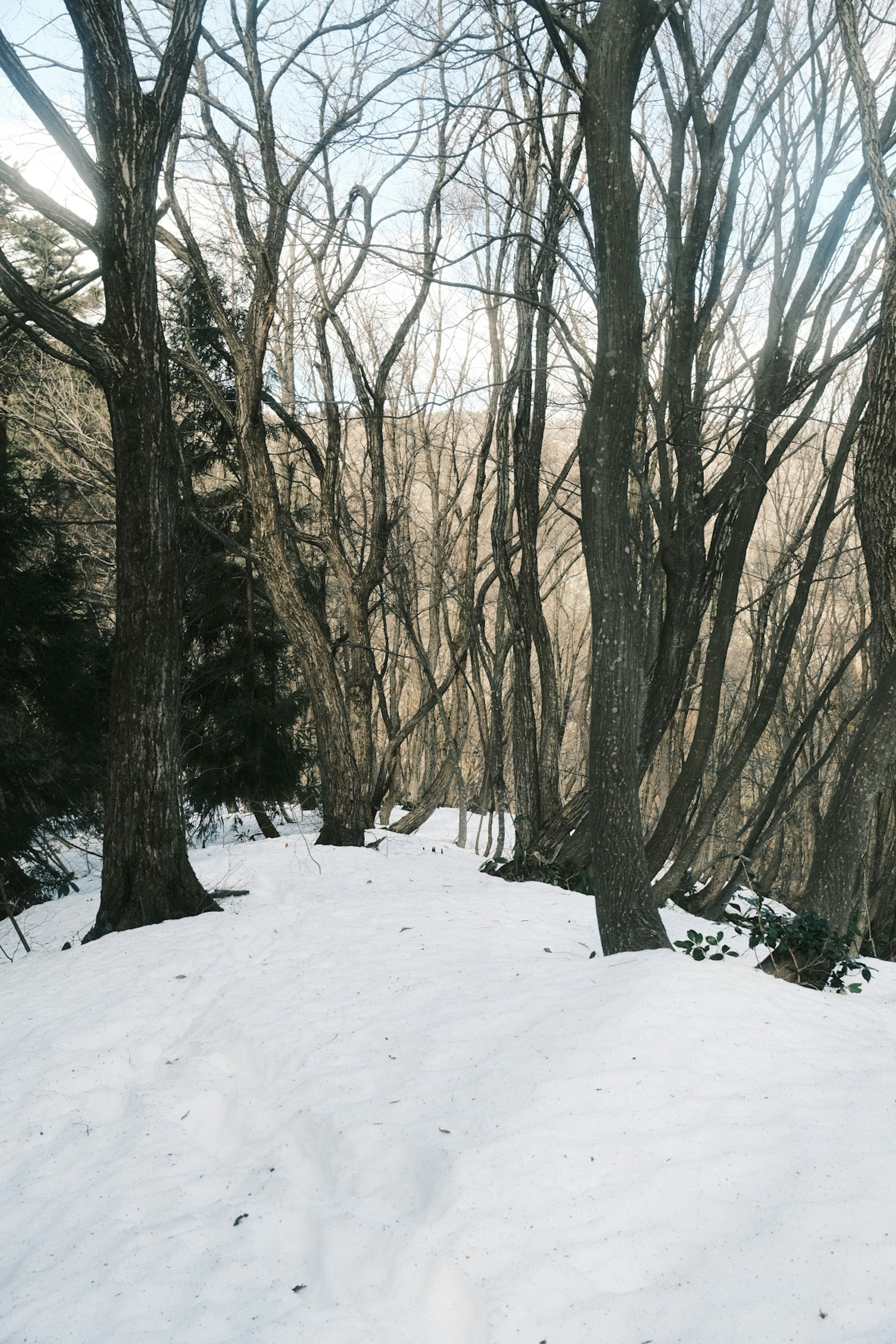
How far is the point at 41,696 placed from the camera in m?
8.71

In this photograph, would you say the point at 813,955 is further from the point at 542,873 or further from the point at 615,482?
the point at 542,873

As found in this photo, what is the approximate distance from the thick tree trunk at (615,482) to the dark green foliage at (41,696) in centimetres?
556

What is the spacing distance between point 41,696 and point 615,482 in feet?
22.4

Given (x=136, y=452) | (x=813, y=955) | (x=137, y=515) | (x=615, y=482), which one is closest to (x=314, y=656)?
(x=137, y=515)

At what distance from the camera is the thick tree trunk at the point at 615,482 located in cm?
415

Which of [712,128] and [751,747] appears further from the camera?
[751,747]

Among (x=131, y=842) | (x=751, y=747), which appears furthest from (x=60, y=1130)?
(x=751, y=747)

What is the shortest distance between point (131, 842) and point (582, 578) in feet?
137

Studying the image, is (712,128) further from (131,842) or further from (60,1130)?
(60,1130)

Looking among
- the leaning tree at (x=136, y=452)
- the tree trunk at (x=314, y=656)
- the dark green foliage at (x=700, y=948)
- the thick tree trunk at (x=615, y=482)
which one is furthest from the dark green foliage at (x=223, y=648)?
the dark green foliage at (x=700, y=948)

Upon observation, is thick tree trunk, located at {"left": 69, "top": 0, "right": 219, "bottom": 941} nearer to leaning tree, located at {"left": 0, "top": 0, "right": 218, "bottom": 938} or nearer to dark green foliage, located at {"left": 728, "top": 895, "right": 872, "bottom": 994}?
leaning tree, located at {"left": 0, "top": 0, "right": 218, "bottom": 938}

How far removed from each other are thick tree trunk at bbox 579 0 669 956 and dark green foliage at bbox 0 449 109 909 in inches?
219

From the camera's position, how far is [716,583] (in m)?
8.30

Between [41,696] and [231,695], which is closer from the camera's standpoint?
[41,696]
